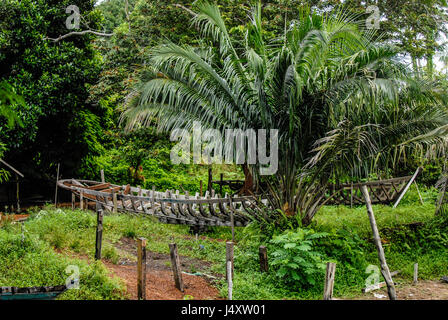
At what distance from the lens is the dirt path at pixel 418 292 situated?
681 centimetres

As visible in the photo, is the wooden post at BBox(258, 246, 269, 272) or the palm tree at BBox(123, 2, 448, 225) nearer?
the wooden post at BBox(258, 246, 269, 272)

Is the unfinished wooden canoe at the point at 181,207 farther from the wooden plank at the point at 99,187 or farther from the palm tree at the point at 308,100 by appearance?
the palm tree at the point at 308,100

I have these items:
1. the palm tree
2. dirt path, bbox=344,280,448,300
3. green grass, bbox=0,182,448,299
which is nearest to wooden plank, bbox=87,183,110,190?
green grass, bbox=0,182,448,299

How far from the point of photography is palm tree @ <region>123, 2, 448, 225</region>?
7621 mm

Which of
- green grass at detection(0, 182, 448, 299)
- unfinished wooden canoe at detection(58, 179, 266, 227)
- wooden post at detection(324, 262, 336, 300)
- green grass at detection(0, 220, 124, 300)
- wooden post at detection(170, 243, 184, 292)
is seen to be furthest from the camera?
unfinished wooden canoe at detection(58, 179, 266, 227)

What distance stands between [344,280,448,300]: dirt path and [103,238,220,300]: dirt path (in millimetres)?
2643

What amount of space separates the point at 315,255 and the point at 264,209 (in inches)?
91.1

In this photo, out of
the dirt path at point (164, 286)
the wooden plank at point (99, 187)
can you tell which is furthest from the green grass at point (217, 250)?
the wooden plank at point (99, 187)

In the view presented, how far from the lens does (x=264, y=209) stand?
369 inches

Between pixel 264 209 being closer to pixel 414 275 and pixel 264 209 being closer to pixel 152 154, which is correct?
pixel 414 275

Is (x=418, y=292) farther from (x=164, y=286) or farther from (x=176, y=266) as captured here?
(x=164, y=286)

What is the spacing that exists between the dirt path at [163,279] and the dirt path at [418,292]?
8.67 ft

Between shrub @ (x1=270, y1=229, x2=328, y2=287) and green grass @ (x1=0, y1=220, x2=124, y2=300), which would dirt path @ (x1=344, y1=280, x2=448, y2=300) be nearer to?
shrub @ (x1=270, y1=229, x2=328, y2=287)

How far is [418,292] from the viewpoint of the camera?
717 cm
